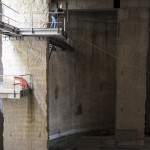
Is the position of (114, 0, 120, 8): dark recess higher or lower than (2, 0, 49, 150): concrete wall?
higher

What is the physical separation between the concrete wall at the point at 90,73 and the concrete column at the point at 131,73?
15.8 feet

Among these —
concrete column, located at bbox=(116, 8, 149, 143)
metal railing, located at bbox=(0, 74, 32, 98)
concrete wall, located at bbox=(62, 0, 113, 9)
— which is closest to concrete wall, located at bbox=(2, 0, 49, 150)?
metal railing, located at bbox=(0, 74, 32, 98)

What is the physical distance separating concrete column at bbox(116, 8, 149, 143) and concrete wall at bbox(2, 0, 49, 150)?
21.9ft

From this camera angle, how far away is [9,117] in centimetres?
1352

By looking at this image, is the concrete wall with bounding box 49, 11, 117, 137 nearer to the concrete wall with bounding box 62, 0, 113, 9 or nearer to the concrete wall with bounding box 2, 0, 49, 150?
the concrete wall with bounding box 62, 0, 113, 9

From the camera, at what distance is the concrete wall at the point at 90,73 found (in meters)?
23.5

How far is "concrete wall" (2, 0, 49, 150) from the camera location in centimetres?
1336

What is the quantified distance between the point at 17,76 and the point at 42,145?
2896 millimetres

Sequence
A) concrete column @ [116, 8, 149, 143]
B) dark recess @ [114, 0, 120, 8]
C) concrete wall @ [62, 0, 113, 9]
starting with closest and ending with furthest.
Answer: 1. concrete column @ [116, 8, 149, 143]
2. dark recess @ [114, 0, 120, 8]
3. concrete wall @ [62, 0, 113, 9]

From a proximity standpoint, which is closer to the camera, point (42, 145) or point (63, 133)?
point (42, 145)

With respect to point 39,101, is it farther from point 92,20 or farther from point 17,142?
point 92,20

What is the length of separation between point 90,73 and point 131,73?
5.42 meters

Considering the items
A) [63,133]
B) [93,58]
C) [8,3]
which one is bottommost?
[63,133]

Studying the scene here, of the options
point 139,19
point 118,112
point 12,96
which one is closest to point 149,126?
point 118,112
